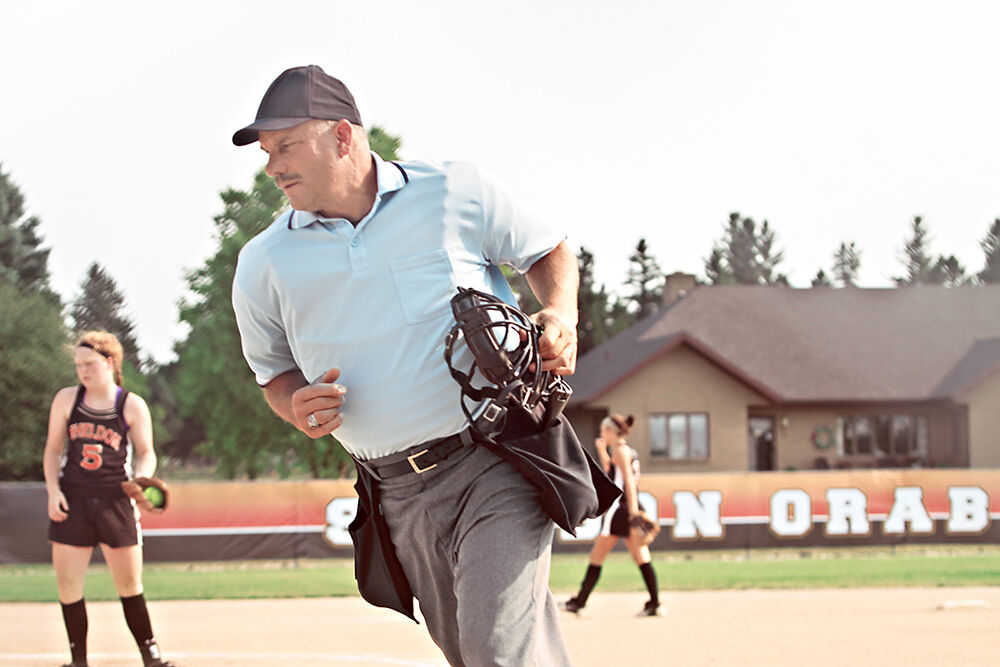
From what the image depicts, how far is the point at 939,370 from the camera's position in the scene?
129ft

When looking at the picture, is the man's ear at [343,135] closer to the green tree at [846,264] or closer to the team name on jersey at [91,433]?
the team name on jersey at [91,433]

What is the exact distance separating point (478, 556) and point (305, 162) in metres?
1.26

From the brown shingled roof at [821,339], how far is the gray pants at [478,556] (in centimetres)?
3162

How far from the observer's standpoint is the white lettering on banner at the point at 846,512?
1872 cm

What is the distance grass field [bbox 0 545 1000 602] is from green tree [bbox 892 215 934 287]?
92.1m

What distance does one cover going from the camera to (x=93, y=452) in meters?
7.54

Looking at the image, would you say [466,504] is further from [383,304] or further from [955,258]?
[955,258]

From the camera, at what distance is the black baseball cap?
132 inches

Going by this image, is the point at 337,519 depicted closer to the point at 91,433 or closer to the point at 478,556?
the point at 91,433

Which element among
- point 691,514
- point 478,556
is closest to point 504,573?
point 478,556

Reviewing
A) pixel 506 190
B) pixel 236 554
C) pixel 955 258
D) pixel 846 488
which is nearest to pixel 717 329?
pixel 846 488

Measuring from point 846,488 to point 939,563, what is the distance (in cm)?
205

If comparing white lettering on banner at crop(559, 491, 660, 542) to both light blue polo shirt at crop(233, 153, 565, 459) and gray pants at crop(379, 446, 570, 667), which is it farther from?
light blue polo shirt at crop(233, 153, 565, 459)

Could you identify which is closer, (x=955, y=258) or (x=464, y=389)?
(x=464, y=389)
